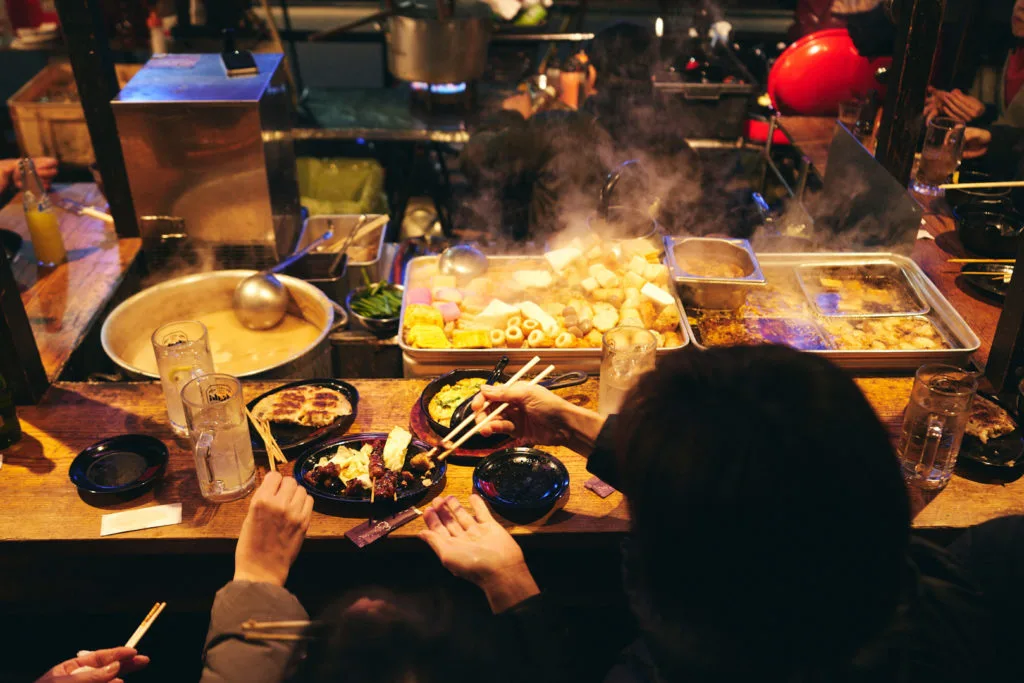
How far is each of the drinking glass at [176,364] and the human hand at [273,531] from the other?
0.57 metres

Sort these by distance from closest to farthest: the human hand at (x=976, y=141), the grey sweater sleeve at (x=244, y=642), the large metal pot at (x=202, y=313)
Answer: the grey sweater sleeve at (x=244, y=642) → the large metal pot at (x=202, y=313) → the human hand at (x=976, y=141)

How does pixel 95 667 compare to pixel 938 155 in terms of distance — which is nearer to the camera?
pixel 95 667

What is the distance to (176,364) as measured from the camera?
2.29 metres

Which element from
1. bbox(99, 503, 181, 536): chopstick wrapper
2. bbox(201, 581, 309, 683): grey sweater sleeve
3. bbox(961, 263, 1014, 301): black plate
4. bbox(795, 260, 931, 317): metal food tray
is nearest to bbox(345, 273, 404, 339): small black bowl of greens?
bbox(99, 503, 181, 536): chopstick wrapper

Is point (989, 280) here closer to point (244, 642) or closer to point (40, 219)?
point (244, 642)

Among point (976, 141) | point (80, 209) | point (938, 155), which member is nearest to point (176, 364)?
point (80, 209)

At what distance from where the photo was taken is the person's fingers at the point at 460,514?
1861mm

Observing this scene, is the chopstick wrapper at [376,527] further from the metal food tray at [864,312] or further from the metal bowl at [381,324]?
the metal food tray at [864,312]

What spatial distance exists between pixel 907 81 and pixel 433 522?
9.50 feet

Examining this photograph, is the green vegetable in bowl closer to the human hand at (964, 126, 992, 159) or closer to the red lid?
the human hand at (964, 126, 992, 159)

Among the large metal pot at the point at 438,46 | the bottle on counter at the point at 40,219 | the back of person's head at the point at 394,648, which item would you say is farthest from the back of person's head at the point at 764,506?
the large metal pot at the point at 438,46

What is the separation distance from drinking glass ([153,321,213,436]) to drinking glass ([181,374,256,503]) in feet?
0.82

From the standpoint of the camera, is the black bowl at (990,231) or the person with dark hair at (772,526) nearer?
the person with dark hair at (772,526)

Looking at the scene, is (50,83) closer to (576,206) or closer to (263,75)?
(263,75)
